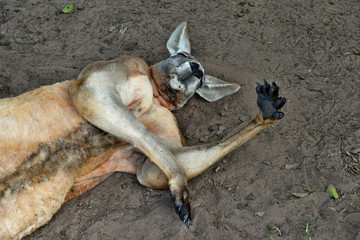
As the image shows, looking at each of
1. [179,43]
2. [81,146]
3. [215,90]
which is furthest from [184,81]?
[81,146]

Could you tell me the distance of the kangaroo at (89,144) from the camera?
11.1 feet

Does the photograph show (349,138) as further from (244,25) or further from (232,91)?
(244,25)

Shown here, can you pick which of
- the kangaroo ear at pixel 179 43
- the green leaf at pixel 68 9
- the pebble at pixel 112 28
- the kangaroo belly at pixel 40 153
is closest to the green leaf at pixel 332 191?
the kangaroo belly at pixel 40 153

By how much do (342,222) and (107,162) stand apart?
212 cm

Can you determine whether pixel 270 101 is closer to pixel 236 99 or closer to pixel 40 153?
pixel 236 99

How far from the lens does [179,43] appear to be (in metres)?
4.84

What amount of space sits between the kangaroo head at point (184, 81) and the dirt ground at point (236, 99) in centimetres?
16

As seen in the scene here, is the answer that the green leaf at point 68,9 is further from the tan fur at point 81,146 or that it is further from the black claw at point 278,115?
the black claw at point 278,115

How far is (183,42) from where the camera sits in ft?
16.0

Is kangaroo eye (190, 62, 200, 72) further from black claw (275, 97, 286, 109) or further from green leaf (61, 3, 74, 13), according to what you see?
green leaf (61, 3, 74, 13)

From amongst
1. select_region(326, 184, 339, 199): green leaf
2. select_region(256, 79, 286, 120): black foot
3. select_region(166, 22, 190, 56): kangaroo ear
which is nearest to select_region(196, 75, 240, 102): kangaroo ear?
select_region(166, 22, 190, 56): kangaroo ear

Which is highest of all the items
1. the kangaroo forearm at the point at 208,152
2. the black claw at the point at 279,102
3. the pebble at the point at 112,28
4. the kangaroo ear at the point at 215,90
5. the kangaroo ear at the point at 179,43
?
the black claw at the point at 279,102

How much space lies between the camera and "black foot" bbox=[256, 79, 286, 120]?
3602 mm

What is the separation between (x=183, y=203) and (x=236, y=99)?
179 cm
